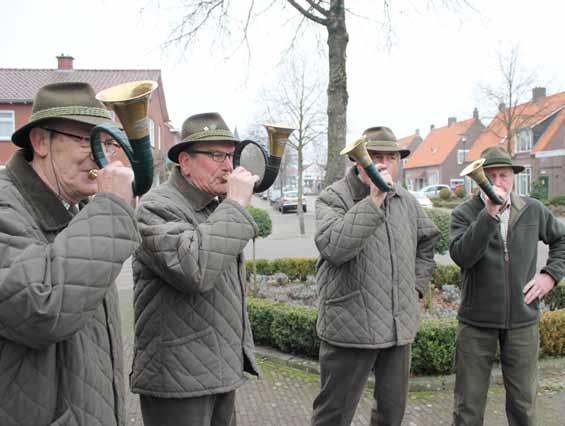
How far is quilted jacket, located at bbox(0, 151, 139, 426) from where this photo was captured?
1.46 m

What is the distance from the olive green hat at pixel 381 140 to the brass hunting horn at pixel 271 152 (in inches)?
39.1

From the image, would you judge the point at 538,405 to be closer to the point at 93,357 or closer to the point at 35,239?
the point at 93,357

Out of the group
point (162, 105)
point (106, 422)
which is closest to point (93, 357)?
point (106, 422)

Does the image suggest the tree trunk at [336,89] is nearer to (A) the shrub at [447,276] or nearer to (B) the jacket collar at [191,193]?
(A) the shrub at [447,276]

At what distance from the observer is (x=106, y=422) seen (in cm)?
177

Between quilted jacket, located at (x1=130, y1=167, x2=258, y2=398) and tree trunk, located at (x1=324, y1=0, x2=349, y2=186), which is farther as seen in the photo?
tree trunk, located at (x1=324, y1=0, x2=349, y2=186)

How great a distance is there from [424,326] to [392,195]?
7.26ft

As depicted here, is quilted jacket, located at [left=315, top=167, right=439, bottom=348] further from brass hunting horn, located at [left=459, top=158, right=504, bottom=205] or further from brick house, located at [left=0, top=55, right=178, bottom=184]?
brick house, located at [left=0, top=55, right=178, bottom=184]

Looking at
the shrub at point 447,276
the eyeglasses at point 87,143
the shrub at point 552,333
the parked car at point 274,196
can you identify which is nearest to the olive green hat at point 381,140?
the eyeglasses at point 87,143

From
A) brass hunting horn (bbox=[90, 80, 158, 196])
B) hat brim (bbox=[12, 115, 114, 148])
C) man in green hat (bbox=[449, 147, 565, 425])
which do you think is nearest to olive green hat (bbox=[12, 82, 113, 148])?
hat brim (bbox=[12, 115, 114, 148])

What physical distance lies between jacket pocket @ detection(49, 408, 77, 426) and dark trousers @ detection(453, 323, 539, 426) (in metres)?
2.79

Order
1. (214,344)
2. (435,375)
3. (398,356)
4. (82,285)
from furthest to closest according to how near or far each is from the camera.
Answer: (435,375), (398,356), (214,344), (82,285)

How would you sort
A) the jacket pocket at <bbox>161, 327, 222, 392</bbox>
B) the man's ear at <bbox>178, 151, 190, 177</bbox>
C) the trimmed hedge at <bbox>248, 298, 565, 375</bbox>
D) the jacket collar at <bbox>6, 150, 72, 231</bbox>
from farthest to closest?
the trimmed hedge at <bbox>248, 298, 565, 375</bbox>, the man's ear at <bbox>178, 151, 190, 177</bbox>, the jacket pocket at <bbox>161, 327, 222, 392</bbox>, the jacket collar at <bbox>6, 150, 72, 231</bbox>

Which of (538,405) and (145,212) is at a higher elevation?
(145,212)
